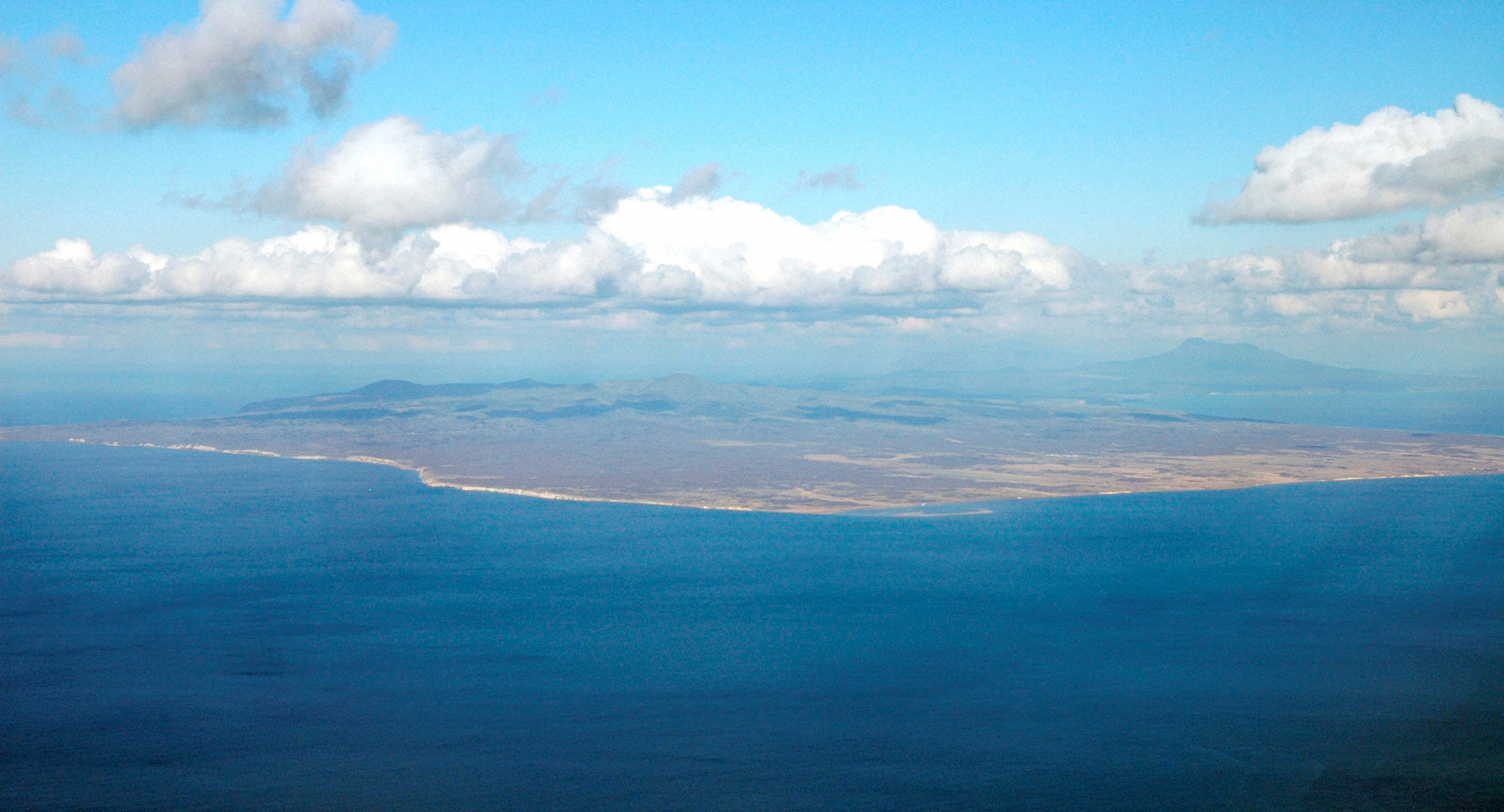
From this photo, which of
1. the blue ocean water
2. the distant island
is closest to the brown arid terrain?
the distant island

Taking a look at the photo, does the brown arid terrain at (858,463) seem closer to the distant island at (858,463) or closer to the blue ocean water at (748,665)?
the distant island at (858,463)

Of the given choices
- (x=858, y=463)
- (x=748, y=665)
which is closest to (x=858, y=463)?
(x=858, y=463)

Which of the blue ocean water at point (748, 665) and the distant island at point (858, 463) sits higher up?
the distant island at point (858, 463)

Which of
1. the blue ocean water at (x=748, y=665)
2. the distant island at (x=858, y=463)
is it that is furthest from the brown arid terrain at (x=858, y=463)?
the blue ocean water at (x=748, y=665)

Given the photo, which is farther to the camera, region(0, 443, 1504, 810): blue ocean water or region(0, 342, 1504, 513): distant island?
region(0, 342, 1504, 513): distant island

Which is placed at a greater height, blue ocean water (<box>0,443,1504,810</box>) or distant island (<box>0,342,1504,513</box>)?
distant island (<box>0,342,1504,513</box>)

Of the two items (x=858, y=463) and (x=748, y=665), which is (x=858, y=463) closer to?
(x=858, y=463)

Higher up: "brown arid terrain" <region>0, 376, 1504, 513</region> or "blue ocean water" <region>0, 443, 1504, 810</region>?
"brown arid terrain" <region>0, 376, 1504, 513</region>

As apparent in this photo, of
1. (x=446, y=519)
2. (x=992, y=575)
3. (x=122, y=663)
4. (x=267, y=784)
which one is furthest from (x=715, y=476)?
(x=267, y=784)

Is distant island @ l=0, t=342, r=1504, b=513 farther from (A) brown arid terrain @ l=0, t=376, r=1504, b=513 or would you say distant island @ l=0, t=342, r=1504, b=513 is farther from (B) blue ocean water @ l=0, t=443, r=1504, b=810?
(B) blue ocean water @ l=0, t=443, r=1504, b=810
